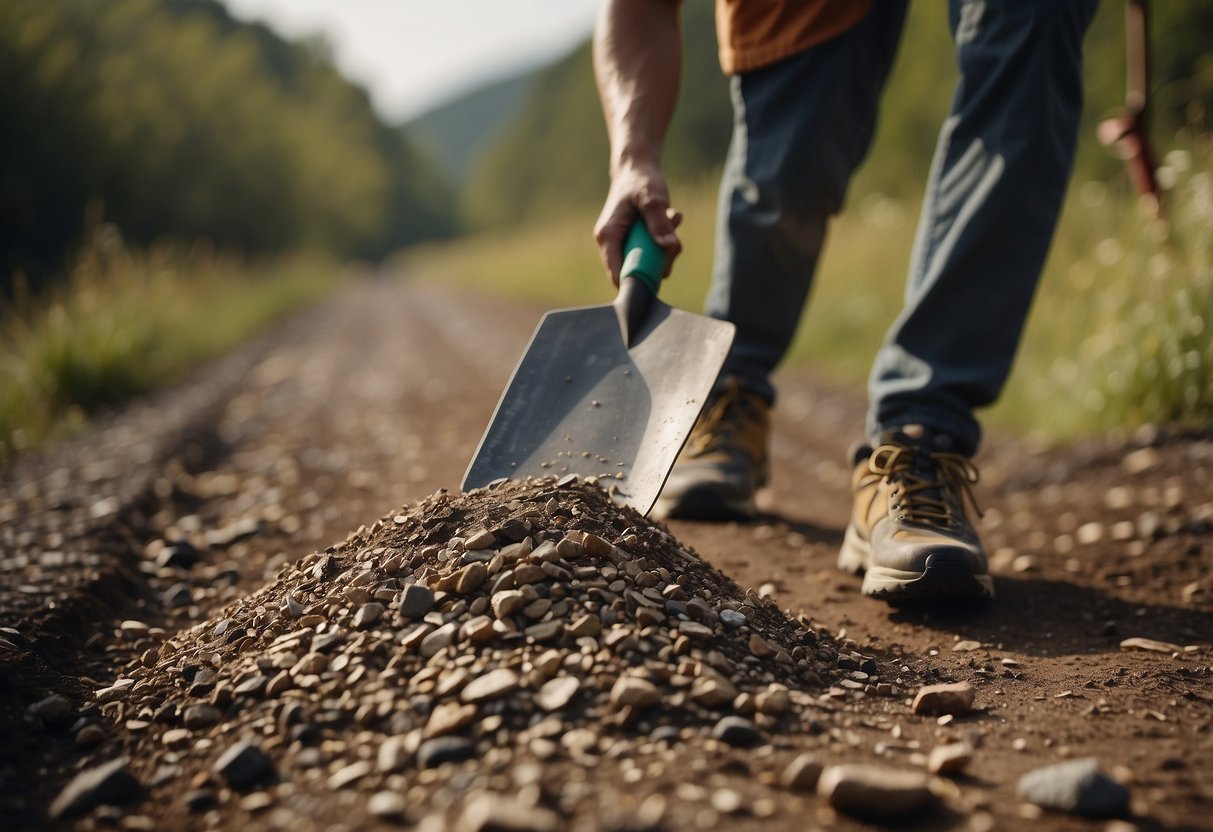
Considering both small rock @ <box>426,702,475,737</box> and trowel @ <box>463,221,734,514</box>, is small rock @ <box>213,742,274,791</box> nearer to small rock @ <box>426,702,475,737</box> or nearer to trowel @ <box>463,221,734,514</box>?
small rock @ <box>426,702,475,737</box>

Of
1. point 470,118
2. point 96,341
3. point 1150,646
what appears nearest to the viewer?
point 1150,646

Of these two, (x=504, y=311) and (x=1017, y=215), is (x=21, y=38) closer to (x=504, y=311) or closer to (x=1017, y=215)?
(x=504, y=311)

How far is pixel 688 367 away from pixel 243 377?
4.98 metres

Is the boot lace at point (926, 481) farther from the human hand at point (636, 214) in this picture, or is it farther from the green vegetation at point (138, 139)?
the green vegetation at point (138, 139)

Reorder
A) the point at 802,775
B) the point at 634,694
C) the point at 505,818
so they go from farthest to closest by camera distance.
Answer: the point at 634,694, the point at 802,775, the point at 505,818

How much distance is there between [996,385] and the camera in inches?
73.4

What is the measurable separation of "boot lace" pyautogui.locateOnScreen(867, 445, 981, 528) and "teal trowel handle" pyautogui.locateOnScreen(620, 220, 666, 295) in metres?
0.63

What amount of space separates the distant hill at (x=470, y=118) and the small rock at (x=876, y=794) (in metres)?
146

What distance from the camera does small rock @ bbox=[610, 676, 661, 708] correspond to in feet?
3.58

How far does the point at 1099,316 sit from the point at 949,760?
3.09 m

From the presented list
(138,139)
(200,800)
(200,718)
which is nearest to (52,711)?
(200,718)

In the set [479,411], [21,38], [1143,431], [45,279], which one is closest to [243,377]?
[479,411]

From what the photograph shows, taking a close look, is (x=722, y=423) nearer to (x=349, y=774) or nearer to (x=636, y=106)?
(x=636, y=106)

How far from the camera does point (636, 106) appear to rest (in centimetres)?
196
